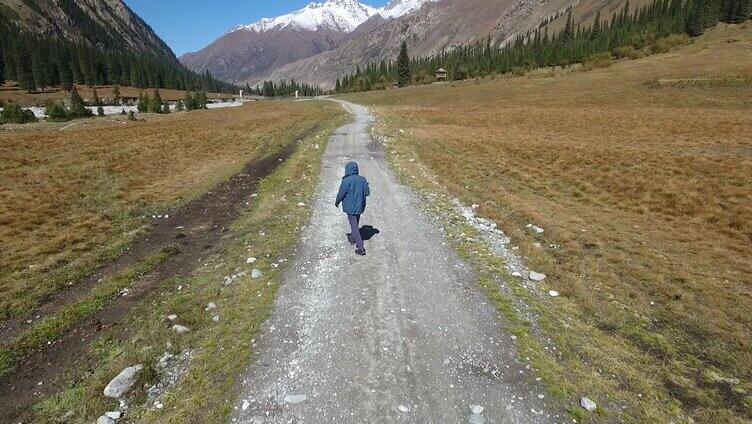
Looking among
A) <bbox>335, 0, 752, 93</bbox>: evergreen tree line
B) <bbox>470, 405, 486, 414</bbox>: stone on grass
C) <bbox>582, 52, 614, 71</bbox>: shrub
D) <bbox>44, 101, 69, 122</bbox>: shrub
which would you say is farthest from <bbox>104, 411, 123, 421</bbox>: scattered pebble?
<bbox>335, 0, 752, 93</bbox>: evergreen tree line

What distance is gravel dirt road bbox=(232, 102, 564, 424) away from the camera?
545cm

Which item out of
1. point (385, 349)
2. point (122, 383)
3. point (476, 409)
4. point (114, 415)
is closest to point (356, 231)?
point (385, 349)

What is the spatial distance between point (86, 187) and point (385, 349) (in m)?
19.2

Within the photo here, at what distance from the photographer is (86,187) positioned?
1852 cm

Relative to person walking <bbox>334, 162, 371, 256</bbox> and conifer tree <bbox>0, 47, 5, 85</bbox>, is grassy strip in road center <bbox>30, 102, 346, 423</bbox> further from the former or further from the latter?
conifer tree <bbox>0, 47, 5, 85</bbox>

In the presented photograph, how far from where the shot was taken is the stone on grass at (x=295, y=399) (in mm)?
5552

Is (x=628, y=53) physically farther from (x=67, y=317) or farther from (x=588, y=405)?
(x=67, y=317)

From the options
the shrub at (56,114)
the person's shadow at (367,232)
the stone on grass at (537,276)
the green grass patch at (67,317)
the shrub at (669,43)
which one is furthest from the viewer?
the shrub at (669,43)

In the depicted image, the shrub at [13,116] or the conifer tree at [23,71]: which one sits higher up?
the conifer tree at [23,71]

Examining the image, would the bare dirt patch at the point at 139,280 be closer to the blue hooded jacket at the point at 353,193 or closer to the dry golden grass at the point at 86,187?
the dry golden grass at the point at 86,187

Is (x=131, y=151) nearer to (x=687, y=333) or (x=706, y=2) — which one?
(x=687, y=333)

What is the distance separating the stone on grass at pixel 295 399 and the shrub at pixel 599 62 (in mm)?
115974

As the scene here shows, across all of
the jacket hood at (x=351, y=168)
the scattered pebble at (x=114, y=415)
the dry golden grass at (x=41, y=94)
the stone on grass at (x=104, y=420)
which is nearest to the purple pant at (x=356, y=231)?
the jacket hood at (x=351, y=168)

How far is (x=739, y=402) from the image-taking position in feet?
18.6
